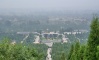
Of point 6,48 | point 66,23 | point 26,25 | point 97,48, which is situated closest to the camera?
point 97,48

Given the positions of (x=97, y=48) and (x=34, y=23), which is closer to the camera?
(x=97, y=48)

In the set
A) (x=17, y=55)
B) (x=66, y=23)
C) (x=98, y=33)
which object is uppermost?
(x=98, y=33)

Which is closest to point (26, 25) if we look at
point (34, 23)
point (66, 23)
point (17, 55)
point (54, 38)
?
point (34, 23)

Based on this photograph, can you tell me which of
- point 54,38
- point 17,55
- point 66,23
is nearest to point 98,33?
point 17,55

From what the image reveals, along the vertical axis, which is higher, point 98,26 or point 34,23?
point 98,26

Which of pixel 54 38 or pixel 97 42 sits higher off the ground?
pixel 97 42

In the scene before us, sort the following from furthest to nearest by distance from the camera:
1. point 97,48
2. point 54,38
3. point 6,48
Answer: point 54,38 → point 6,48 → point 97,48

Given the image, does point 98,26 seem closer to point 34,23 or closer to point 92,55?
point 92,55

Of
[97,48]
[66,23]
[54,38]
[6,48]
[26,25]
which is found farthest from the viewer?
[66,23]

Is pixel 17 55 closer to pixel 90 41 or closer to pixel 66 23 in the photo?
pixel 90 41
